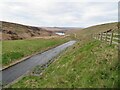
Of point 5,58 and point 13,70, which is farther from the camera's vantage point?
point 5,58

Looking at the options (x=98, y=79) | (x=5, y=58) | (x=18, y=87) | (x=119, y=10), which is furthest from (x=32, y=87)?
(x=5, y=58)

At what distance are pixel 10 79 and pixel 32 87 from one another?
17.1 ft

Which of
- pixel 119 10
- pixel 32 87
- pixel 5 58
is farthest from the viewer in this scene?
pixel 5 58

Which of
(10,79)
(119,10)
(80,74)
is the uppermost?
(119,10)

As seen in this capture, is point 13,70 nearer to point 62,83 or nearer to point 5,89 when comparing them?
point 5,89

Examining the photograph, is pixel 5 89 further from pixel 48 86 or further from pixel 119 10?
pixel 119 10

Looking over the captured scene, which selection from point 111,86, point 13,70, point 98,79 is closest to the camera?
point 111,86

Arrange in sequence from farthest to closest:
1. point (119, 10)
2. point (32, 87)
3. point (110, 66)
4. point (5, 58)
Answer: point (5, 58)
point (119, 10)
point (32, 87)
point (110, 66)

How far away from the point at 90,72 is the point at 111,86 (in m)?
2.46

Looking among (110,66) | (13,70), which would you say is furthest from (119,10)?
(13,70)

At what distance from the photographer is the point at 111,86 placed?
11.9 meters

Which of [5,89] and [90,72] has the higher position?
[90,72]

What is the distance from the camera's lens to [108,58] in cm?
1565

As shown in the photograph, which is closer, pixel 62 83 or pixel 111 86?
pixel 111 86
